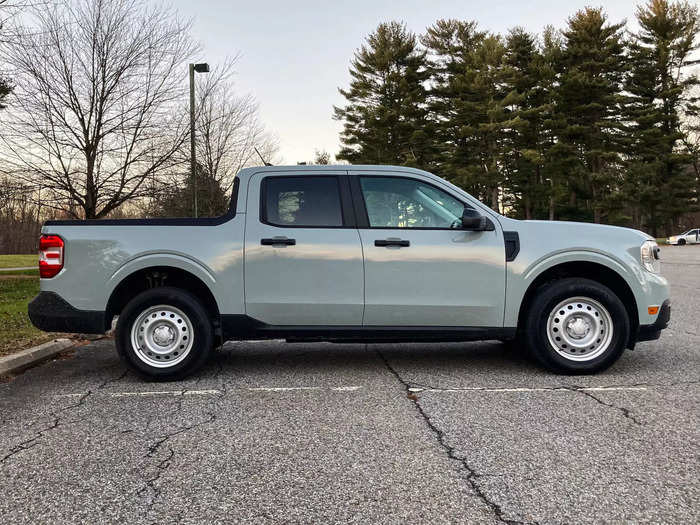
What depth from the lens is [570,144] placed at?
4781cm

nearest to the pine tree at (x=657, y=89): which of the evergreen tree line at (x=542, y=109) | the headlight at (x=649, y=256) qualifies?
the evergreen tree line at (x=542, y=109)

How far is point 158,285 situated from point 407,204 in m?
2.57

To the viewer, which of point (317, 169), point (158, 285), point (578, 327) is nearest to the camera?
point (578, 327)

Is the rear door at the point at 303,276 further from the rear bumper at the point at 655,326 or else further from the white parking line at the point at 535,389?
the rear bumper at the point at 655,326

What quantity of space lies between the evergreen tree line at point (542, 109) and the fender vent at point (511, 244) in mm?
41462

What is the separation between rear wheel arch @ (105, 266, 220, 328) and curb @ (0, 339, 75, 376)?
1.16m

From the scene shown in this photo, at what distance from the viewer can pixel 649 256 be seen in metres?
5.59

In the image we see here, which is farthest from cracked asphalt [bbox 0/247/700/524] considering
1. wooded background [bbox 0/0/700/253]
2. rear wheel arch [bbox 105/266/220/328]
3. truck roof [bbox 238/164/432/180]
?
wooded background [bbox 0/0/700/253]

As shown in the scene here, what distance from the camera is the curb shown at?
18.9 feet

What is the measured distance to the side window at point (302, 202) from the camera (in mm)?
5566

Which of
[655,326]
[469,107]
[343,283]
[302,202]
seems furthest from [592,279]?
[469,107]

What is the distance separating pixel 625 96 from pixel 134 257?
49463mm

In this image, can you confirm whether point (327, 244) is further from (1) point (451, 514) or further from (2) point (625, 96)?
(2) point (625, 96)

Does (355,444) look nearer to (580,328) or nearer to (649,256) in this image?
(580,328)
